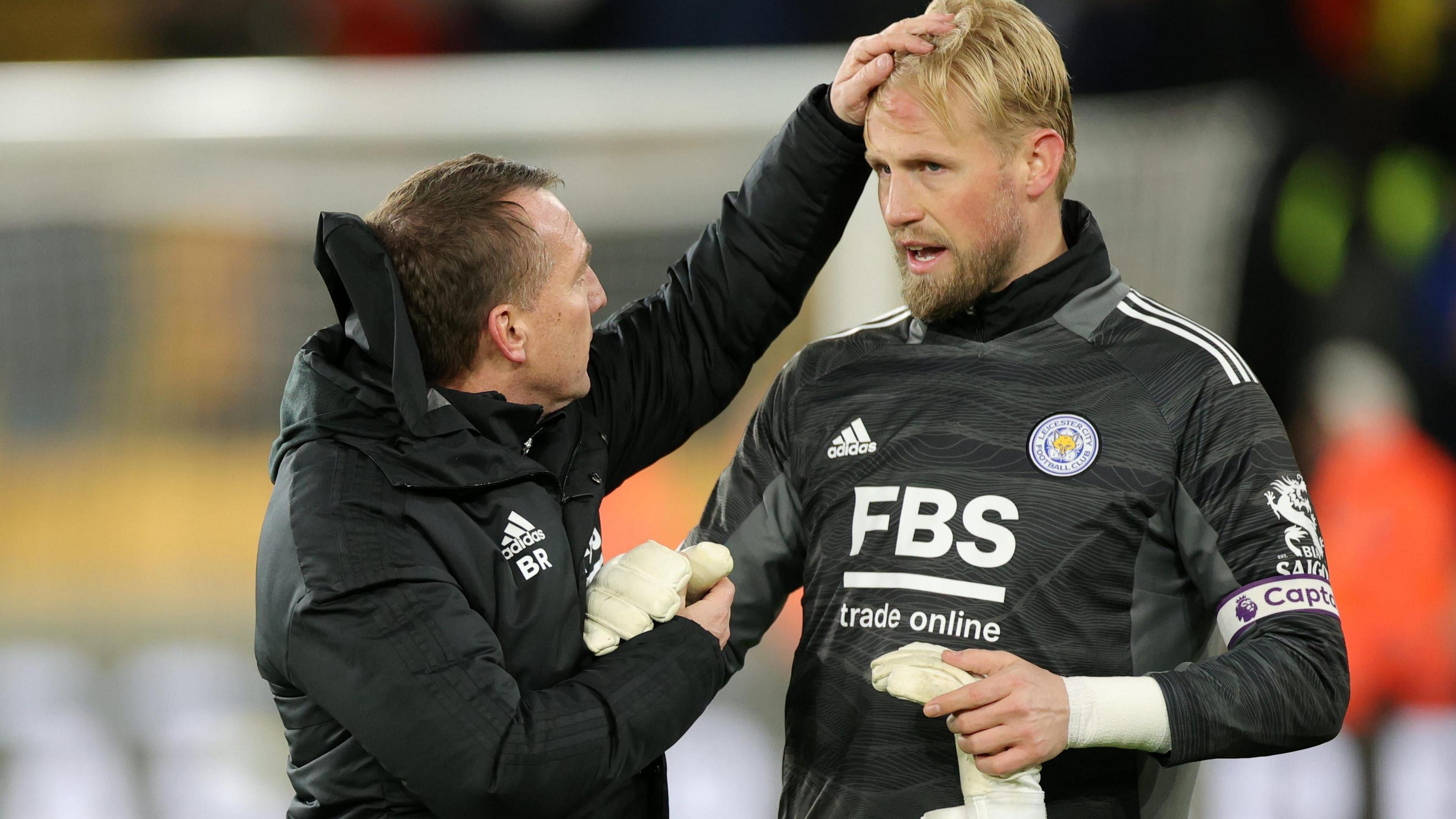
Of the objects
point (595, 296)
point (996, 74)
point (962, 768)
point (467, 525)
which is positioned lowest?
point (962, 768)

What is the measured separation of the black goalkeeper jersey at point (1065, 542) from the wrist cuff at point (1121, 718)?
19mm

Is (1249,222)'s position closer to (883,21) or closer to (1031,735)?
(883,21)

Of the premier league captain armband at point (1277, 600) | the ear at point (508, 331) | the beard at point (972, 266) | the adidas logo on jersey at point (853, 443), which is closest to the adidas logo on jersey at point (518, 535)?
the ear at point (508, 331)

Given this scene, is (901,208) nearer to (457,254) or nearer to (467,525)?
(457,254)

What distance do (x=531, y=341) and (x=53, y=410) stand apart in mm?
5049

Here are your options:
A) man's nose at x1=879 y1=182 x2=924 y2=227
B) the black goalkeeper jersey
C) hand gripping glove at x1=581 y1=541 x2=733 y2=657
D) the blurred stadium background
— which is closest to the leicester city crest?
the black goalkeeper jersey

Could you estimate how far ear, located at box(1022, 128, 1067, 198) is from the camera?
181cm

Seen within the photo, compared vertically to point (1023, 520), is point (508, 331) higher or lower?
higher

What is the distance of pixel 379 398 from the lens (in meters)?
1.63

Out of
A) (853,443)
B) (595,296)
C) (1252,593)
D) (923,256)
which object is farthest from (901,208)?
(1252,593)

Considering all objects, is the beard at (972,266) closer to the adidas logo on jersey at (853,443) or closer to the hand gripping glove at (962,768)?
the adidas logo on jersey at (853,443)

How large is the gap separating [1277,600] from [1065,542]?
26 cm

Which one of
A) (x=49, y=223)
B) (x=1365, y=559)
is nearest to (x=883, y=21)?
(x=1365, y=559)

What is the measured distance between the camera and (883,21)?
6.18 metres
